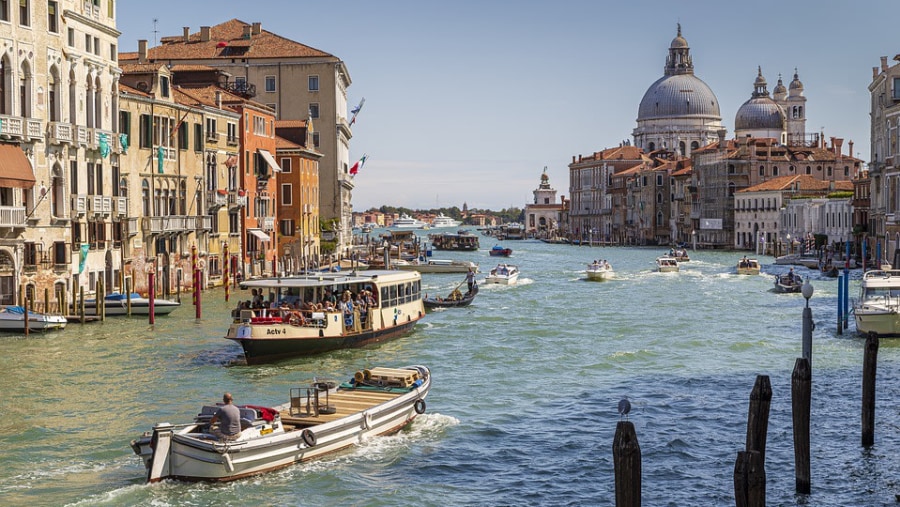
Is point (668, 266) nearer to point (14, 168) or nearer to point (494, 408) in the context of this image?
point (14, 168)

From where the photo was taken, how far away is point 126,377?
23.0 meters

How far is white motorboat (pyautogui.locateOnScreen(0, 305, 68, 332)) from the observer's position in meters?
28.5

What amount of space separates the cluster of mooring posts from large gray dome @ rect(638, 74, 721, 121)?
133211 millimetres

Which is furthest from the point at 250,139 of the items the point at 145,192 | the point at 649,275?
the point at 649,275

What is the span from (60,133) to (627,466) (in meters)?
24.4

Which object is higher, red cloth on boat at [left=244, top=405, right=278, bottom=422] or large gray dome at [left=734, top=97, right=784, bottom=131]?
large gray dome at [left=734, top=97, right=784, bottom=131]

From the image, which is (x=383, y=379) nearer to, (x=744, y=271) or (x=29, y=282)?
(x=29, y=282)

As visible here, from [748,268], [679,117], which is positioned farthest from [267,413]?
[679,117]

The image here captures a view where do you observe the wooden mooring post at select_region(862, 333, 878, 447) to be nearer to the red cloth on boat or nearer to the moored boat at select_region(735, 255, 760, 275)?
the red cloth on boat

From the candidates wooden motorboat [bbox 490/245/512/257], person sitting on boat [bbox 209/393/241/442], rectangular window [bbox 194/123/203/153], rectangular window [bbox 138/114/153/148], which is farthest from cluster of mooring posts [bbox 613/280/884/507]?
wooden motorboat [bbox 490/245/512/257]

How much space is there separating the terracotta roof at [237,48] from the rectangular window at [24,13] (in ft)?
108

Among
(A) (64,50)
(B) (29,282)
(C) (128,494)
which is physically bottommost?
(C) (128,494)

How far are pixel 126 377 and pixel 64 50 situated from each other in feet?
41.7

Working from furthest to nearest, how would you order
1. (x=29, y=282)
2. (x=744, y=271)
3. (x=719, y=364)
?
(x=744, y=271) → (x=29, y=282) → (x=719, y=364)
